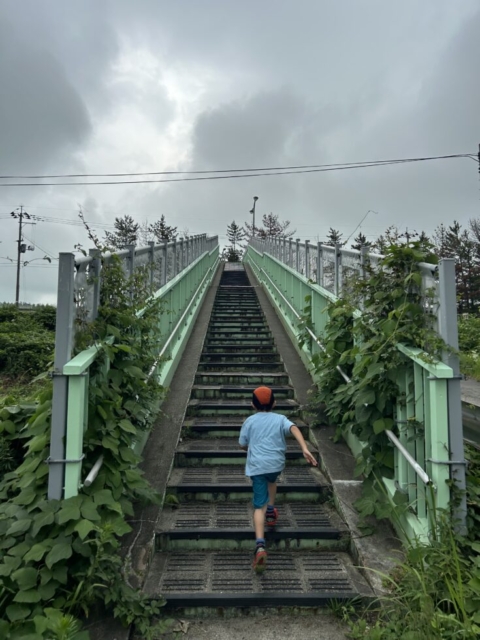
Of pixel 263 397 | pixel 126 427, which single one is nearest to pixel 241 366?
pixel 263 397

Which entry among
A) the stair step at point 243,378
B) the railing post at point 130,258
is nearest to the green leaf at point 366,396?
the railing post at point 130,258

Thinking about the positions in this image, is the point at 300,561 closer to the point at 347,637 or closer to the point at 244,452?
the point at 347,637

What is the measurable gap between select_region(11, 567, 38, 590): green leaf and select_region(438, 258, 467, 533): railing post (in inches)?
98.8

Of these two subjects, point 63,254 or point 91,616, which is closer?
point 91,616

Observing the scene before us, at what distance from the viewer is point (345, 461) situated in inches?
171

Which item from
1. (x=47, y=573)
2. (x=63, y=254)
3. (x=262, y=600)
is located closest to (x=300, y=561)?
(x=262, y=600)

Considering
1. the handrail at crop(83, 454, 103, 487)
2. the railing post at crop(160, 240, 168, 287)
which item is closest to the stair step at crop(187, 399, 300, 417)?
the railing post at crop(160, 240, 168, 287)

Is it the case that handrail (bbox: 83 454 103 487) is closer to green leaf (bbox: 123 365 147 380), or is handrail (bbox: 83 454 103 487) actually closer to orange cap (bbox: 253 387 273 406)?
green leaf (bbox: 123 365 147 380)

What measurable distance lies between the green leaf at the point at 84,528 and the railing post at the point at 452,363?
218 cm

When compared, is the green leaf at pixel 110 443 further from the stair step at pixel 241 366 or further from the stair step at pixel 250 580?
the stair step at pixel 241 366

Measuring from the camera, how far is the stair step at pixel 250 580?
277 cm

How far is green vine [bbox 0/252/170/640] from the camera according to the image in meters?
2.39

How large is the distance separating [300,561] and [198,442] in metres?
1.91

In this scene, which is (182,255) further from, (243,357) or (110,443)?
(110,443)
